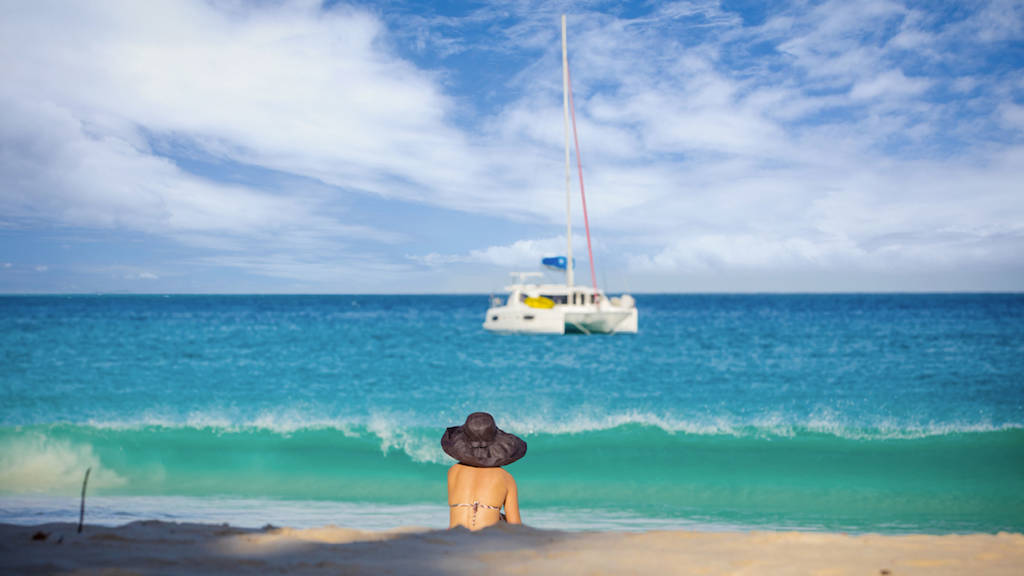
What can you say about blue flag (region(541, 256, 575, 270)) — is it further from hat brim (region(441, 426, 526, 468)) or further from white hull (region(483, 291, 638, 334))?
hat brim (region(441, 426, 526, 468))

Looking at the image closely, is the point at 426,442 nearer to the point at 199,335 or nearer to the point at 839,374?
the point at 839,374

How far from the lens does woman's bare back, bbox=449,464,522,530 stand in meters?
4.24

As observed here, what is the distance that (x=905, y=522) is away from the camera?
7.59m

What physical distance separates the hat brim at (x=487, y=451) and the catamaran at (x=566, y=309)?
91.6ft

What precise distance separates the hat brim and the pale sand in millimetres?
448

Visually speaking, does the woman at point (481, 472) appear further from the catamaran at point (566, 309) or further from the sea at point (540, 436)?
the catamaran at point (566, 309)

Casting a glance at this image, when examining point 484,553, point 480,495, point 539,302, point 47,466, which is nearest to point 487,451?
point 480,495

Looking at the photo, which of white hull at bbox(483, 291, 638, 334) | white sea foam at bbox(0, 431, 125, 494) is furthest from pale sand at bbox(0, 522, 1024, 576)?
white hull at bbox(483, 291, 638, 334)

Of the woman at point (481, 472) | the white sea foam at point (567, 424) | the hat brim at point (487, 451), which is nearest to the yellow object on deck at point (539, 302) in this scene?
the white sea foam at point (567, 424)

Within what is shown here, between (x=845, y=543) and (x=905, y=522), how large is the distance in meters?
4.29

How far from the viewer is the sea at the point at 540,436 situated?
8.04 meters

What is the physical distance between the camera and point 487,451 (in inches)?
160

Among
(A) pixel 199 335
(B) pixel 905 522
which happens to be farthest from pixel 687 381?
(A) pixel 199 335

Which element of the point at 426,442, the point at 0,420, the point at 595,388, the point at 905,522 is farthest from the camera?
the point at 595,388
